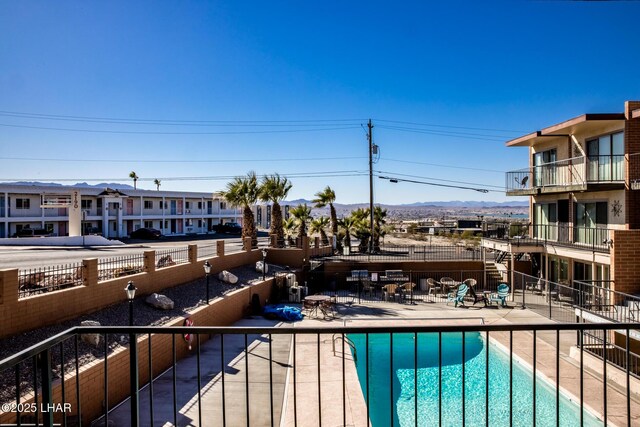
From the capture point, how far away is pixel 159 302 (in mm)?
14320

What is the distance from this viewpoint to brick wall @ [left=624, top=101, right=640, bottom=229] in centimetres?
1700

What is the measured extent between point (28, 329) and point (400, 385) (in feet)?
32.1

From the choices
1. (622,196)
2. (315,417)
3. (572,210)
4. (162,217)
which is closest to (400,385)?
(315,417)

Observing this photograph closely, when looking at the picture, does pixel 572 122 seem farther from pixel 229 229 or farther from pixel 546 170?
pixel 229 229

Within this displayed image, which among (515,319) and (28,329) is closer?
(28,329)

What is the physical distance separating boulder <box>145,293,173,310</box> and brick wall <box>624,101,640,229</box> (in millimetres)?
17808

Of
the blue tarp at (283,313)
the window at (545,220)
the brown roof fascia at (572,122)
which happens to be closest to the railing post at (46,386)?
the blue tarp at (283,313)

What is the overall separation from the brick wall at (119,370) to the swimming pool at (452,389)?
530 cm

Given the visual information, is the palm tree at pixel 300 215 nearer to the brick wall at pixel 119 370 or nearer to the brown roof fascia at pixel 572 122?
the brick wall at pixel 119 370

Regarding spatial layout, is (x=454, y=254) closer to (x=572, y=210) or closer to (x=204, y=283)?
(x=572, y=210)

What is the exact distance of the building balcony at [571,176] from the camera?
17.9 metres

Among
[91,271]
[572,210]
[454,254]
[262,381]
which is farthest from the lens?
[454,254]

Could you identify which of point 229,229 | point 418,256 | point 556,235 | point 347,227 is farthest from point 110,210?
point 556,235

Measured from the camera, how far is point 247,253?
79.4 ft
